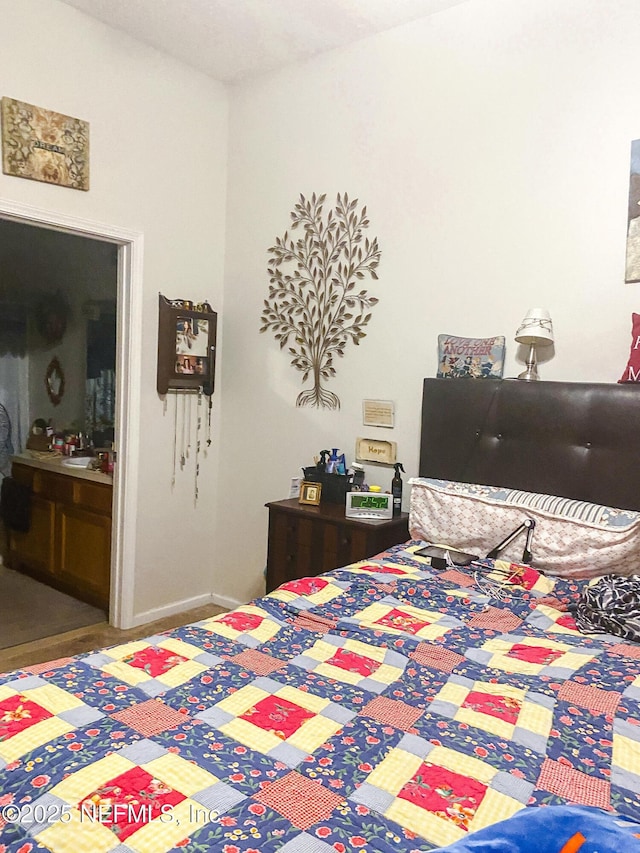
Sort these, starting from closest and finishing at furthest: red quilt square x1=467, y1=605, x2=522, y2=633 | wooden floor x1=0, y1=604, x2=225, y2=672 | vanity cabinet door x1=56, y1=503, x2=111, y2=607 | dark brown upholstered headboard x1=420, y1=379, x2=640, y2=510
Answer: red quilt square x1=467, y1=605, x2=522, y2=633
dark brown upholstered headboard x1=420, y1=379, x2=640, y2=510
wooden floor x1=0, y1=604, x2=225, y2=672
vanity cabinet door x1=56, y1=503, x2=111, y2=607

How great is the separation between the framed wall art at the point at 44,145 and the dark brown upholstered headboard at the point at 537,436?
1959 mm

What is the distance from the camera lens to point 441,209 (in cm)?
303

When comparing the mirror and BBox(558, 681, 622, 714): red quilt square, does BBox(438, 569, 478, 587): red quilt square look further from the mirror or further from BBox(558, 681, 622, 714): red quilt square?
the mirror

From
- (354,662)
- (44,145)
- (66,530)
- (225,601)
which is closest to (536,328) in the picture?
(354,662)

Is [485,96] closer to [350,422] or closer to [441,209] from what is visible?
[441,209]

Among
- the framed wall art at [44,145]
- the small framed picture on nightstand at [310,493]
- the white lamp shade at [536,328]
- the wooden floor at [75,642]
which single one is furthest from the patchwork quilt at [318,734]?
the framed wall art at [44,145]

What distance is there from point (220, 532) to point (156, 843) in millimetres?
3096

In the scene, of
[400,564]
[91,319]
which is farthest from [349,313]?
[91,319]

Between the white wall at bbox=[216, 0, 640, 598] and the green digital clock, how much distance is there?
11.2 inches

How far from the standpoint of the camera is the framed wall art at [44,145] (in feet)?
9.55

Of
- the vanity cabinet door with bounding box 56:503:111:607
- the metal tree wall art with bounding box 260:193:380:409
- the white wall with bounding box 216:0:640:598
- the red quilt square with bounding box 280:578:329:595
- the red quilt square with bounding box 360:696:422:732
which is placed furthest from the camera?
the vanity cabinet door with bounding box 56:503:111:607

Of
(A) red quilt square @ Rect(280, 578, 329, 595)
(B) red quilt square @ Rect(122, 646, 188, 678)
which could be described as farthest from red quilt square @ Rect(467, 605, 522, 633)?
(B) red quilt square @ Rect(122, 646, 188, 678)

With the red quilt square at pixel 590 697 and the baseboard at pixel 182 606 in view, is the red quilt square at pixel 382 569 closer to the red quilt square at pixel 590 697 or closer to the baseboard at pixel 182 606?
the red quilt square at pixel 590 697

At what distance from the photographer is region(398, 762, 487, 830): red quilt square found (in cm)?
106
